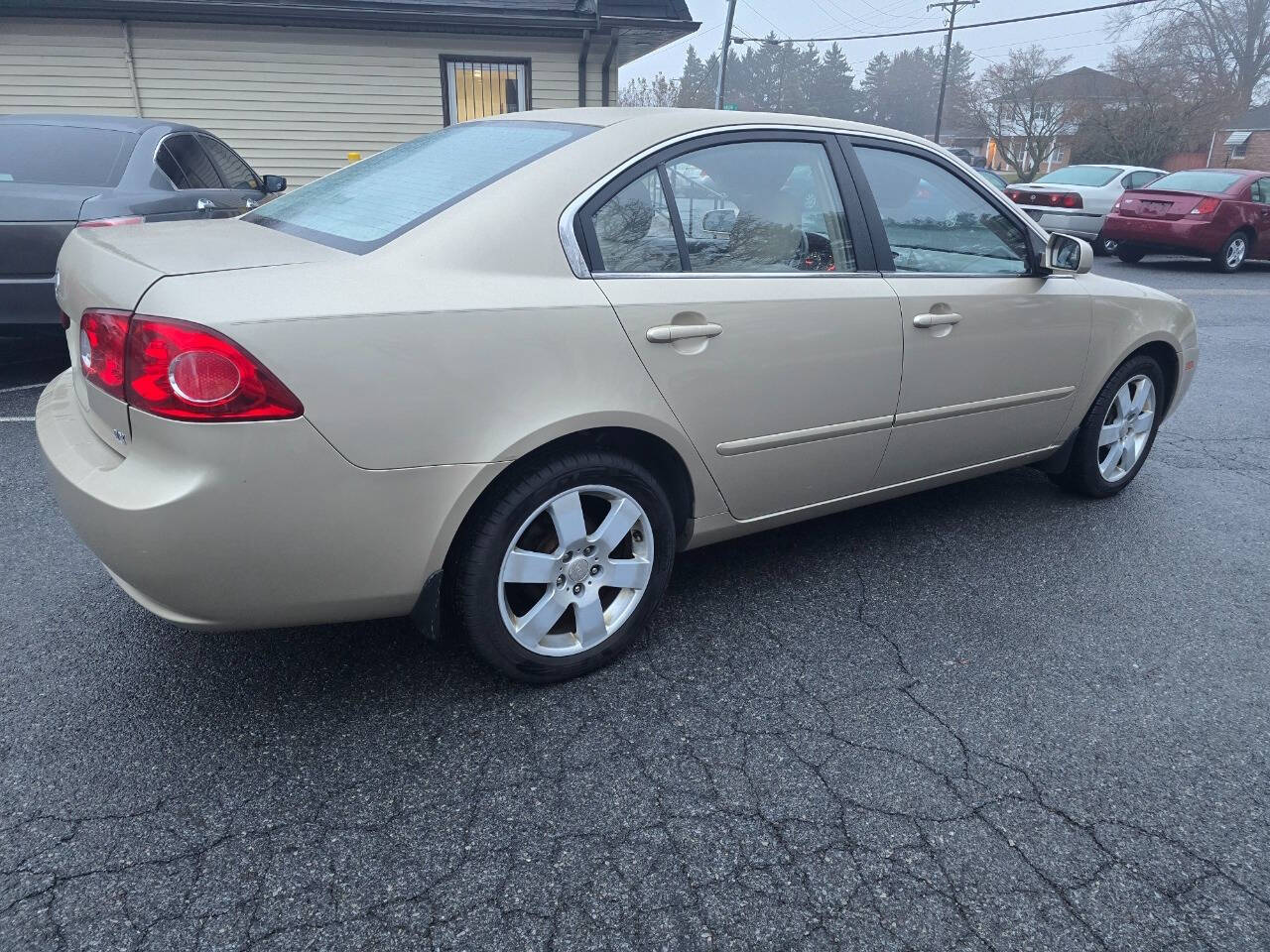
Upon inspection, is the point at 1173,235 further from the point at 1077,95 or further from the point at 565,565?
the point at 1077,95

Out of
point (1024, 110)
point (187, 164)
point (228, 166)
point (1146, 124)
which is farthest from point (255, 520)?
point (1024, 110)

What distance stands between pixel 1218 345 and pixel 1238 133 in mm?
50063

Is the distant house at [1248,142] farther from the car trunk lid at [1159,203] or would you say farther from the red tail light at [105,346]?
the red tail light at [105,346]

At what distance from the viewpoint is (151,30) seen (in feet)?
37.4

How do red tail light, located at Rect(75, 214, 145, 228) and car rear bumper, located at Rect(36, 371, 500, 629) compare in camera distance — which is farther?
red tail light, located at Rect(75, 214, 145, 228)

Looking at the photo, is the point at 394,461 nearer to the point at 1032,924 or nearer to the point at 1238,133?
the point at 1032,924

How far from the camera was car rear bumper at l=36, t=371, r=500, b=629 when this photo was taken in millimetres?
2061

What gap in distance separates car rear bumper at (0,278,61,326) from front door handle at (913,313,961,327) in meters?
4.45

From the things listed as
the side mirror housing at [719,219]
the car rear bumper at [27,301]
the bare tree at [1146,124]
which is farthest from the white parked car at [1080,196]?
the bare tree at [1146,124]

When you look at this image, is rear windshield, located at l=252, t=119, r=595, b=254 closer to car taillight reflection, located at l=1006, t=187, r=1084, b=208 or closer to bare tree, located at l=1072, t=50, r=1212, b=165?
car taillight reflection, located at l=1006, t=187, r=1084, b=208

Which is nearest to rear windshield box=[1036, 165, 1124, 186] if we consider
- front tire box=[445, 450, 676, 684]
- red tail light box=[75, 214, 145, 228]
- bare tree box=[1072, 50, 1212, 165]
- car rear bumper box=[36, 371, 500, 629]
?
red tail light box=[75, 214, 145, 228]

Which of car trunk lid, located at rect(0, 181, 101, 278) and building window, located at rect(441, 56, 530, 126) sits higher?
building window, located at rect(441, 56, 530, 126)

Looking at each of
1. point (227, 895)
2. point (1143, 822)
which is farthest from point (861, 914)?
point (227, 895)

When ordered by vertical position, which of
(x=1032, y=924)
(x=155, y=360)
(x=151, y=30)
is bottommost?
(x=1032, y=924)
